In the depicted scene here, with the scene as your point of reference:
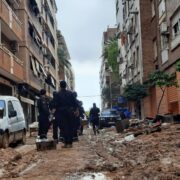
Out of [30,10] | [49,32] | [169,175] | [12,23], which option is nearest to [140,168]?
[169,175]

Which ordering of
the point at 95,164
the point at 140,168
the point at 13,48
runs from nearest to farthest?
the point at 140,168 → the point at 95,164 → the point at 13,48

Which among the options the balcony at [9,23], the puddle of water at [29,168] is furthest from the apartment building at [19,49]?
the puddle of water at [29,168]

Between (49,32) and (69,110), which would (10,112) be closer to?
(69,110)

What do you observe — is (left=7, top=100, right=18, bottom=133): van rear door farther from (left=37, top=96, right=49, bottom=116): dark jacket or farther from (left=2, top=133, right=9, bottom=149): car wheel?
(left=37, top=96, right=49, bottom=116): dark jacket

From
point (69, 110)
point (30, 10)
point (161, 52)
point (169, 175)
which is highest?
point (30, 10)

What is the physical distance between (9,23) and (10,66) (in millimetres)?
2644

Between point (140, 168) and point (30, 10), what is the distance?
3564cm

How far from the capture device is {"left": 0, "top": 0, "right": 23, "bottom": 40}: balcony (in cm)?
2814

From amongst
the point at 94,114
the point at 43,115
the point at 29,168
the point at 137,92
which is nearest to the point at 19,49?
the point at 137,92

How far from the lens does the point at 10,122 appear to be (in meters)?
15.7

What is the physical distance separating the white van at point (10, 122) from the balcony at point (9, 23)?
1160 cm

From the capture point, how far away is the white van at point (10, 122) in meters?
14.7

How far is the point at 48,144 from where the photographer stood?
12.9m

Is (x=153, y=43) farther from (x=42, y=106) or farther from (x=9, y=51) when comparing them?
(x=42, y=106)
